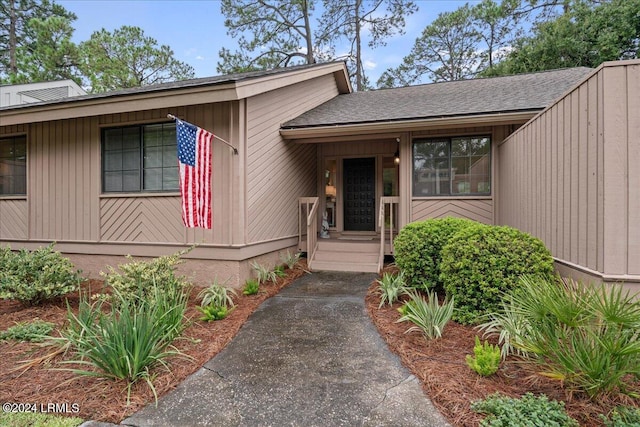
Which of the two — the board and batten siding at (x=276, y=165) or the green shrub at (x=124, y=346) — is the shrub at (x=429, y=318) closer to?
the green shrub at (x=124, y=346)

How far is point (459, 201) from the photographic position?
22.5 ft

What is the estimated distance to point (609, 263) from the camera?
2.83 metres

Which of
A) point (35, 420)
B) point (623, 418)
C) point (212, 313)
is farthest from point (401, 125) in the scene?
point (35, 420)

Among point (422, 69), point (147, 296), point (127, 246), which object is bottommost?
point (147, 296)

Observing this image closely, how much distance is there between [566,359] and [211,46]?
68.1ft

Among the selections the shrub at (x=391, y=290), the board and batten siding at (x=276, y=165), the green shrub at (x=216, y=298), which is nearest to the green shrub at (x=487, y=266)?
the shrub at (x=391, y=290)

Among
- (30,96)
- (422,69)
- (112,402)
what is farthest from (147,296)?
(422,69)

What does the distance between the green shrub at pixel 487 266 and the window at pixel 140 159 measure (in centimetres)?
491

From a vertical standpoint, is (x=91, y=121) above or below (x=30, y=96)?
below

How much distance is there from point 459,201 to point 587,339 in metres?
4.76

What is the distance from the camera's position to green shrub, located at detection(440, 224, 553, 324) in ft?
12.2

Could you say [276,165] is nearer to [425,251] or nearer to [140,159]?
[140,159]

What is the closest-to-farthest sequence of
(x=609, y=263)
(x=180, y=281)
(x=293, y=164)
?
1. (x=609, y=263)
2. (x=180, y=281)
3. (x=293, y=164)

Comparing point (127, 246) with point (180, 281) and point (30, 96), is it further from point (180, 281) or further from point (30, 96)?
point (30, 96)
